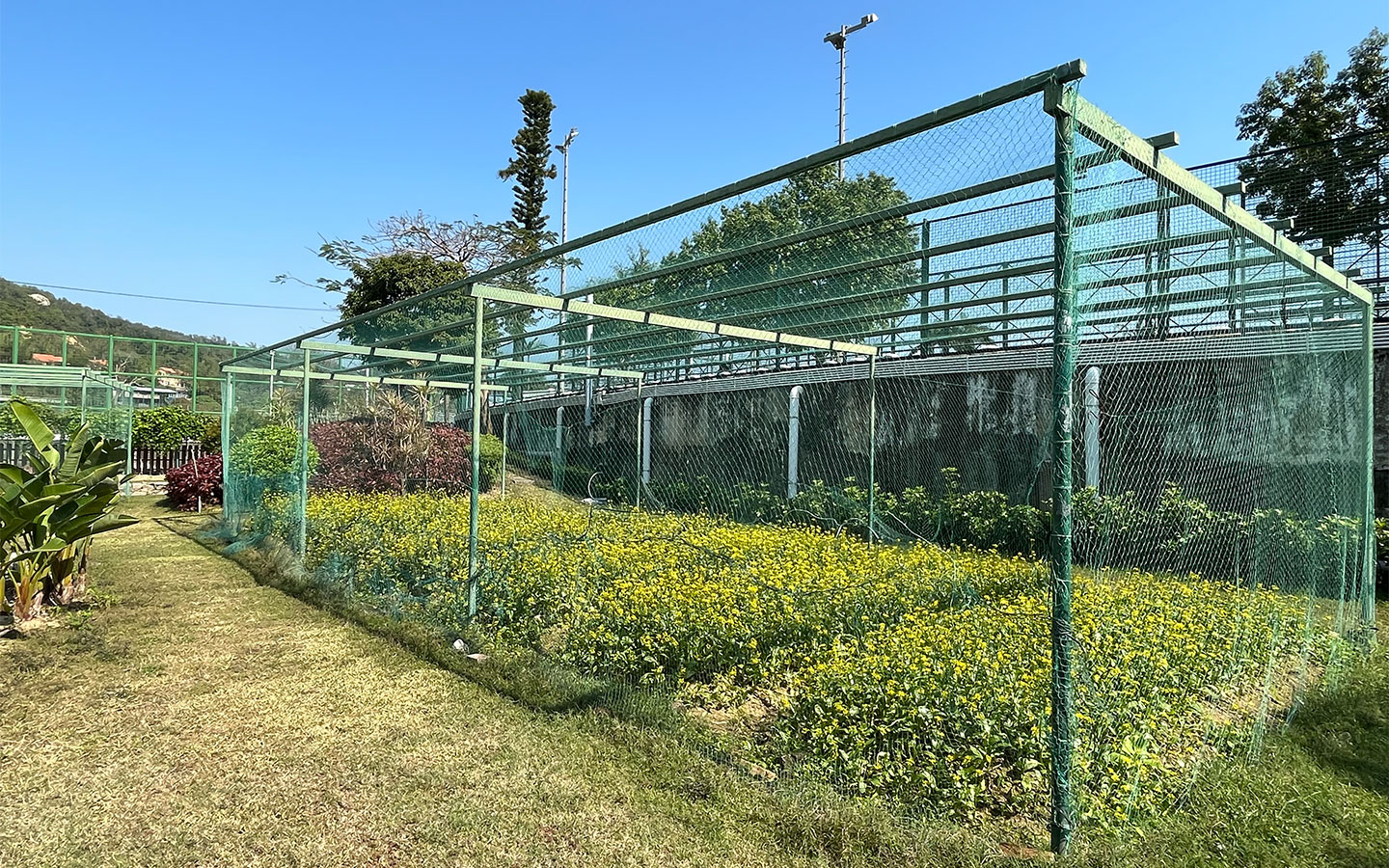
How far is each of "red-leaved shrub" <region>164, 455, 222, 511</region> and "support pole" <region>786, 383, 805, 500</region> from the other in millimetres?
9870

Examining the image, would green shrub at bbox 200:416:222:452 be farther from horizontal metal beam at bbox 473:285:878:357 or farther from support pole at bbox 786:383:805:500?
horizontal metal beam at bbox 473:285:878:357

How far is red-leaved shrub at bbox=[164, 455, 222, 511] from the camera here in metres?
13.1

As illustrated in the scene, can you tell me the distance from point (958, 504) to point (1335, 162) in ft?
17.0

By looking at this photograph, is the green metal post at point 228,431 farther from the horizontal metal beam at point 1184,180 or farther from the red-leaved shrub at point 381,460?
the horizontal metal beam at point 1184,180

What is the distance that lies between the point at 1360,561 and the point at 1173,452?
2340 millimetres

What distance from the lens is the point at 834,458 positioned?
37.3 ft

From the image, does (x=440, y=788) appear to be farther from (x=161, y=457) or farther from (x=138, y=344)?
(x=138, y=344)

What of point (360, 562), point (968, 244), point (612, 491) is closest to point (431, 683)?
point (360, 562)

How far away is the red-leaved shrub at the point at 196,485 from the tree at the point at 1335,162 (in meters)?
15.2

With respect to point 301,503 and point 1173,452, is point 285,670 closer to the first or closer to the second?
point 301,503

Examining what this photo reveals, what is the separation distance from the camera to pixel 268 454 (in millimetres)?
10680

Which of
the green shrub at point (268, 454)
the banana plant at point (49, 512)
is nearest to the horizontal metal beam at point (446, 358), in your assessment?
the green shrub at point (268, 454)

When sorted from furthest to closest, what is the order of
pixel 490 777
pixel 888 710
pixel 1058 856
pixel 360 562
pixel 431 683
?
pixel 360 562
pixel 431 683
pixel 490 777
pixel 888 710
pixel 1058 856

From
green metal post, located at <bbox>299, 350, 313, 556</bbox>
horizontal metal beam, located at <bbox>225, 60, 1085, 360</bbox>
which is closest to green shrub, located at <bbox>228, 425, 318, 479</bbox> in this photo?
green metal post, located at <bbox>299, 350, 313, 556</bbox>
